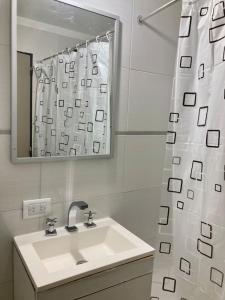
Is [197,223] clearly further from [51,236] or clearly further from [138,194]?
[51,236]

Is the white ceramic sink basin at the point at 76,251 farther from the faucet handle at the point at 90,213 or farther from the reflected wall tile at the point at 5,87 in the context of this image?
the reflected wall tile at the point at 5,87

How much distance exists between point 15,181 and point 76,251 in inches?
19.5

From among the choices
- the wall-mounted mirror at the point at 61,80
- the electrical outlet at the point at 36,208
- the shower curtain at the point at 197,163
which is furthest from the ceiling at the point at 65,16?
the electrical outlet at the point at 36,208

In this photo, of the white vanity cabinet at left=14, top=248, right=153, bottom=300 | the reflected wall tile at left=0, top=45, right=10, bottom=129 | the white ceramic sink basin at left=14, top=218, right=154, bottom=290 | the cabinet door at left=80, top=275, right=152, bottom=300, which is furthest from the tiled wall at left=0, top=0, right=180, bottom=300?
the cabinet door at left=80, top=275, right=152, bottom=300

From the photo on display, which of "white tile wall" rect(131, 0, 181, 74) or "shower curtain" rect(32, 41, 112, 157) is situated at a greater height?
"white tile wall" rect(131, 0, 181, 74)

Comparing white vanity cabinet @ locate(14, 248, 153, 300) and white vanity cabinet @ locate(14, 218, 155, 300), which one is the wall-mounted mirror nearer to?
white vanity cabinet @ locate(14, 218, 155, 300)

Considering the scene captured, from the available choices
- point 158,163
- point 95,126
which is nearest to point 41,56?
point 95,126

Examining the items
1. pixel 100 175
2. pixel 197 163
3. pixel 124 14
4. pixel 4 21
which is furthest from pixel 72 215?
pixel 124 14

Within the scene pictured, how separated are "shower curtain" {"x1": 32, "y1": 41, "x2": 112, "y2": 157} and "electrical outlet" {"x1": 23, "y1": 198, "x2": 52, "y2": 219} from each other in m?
0.25

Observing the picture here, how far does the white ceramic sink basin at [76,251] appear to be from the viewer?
3.33ft

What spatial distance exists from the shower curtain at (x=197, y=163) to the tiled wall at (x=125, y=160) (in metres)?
0.33

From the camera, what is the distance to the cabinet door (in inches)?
43.9

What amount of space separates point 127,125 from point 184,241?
730mm

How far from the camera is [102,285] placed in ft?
3.62
